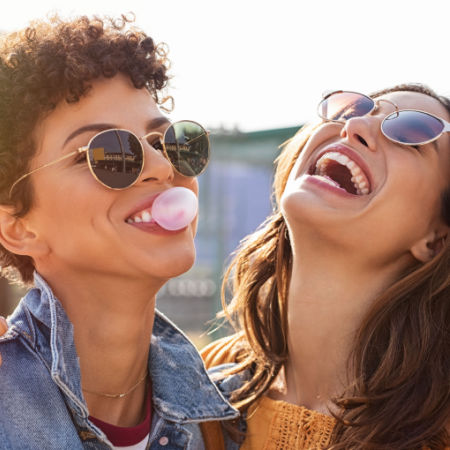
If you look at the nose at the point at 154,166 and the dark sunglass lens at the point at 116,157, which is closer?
the dark sunglass lens at the point at 116,157

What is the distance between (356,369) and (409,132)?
104cm

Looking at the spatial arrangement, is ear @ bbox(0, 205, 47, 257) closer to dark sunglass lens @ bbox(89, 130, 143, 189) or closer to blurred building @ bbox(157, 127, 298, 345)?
dark sunglass lens @ bbox(89, 130, 143, 189)

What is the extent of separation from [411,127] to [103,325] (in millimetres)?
1558

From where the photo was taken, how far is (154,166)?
2.50 metres

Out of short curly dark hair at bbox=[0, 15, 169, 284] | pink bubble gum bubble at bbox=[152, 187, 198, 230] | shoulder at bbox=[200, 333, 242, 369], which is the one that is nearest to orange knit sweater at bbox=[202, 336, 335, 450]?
shoulder at bbox=[200, 333, 242, 369]

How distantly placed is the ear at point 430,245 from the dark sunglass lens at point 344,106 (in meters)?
0.65

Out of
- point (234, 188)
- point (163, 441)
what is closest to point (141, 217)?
point (163, 441)

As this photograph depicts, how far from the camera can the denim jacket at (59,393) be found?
220 cm

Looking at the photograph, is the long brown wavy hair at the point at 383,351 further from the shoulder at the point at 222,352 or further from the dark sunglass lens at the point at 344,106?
the dark sunglass lens at the point at 344,106

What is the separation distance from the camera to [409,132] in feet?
9.36

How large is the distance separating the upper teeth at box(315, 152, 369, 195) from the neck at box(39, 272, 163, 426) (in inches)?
38.0

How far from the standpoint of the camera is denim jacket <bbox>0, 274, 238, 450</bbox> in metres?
2.20

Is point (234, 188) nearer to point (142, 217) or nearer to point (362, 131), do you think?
point (362, 131)

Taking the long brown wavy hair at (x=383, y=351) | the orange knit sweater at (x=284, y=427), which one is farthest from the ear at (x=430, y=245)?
the orange knit sweater at (x=284, y=427)
